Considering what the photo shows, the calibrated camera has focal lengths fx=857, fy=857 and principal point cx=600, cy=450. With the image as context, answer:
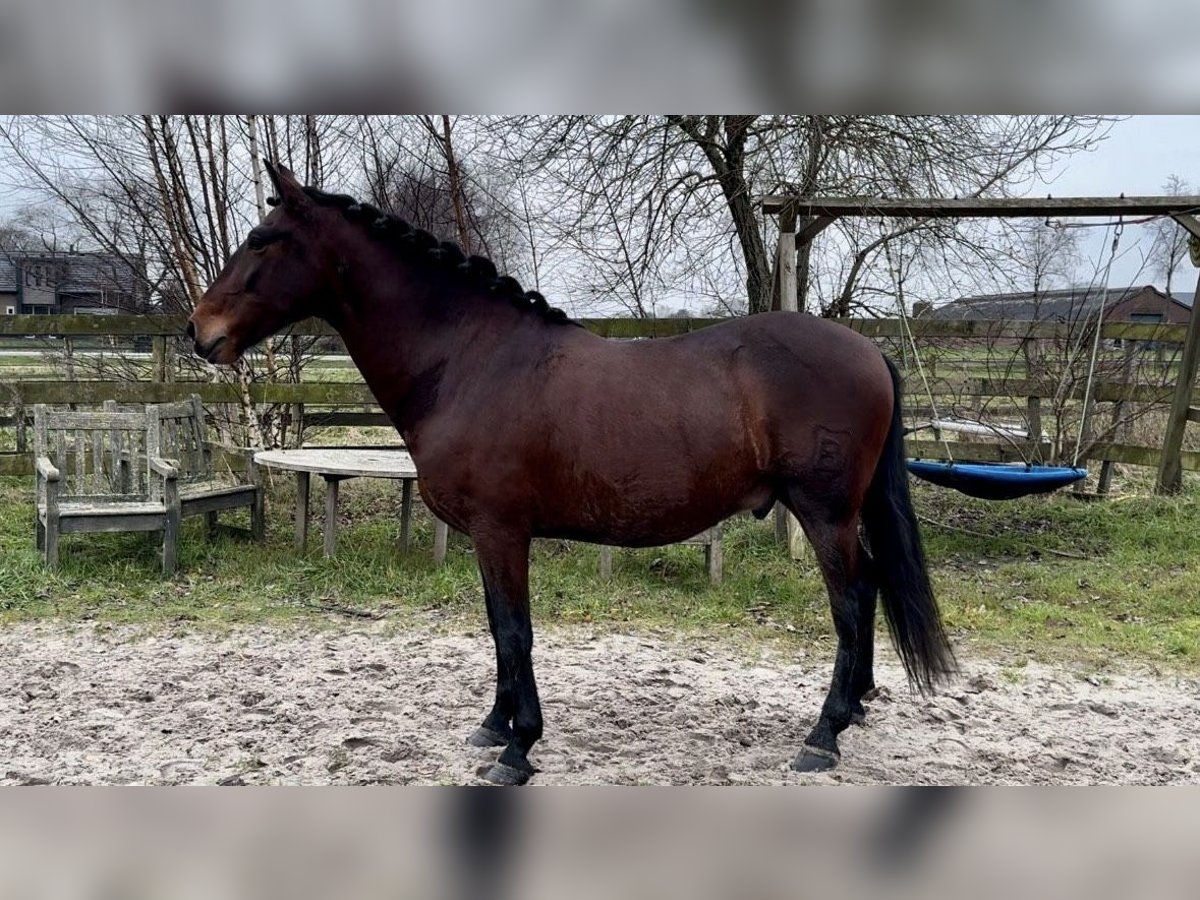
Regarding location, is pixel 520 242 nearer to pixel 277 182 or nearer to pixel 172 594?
pixel 172 594

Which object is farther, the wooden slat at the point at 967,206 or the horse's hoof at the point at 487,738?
the wooden slat at the point at 967,206

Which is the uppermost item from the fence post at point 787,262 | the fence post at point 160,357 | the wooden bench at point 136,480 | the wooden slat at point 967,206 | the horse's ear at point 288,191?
the wooden slat at point 967,206

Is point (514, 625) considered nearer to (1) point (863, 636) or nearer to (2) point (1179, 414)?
(1) point (863, 636)

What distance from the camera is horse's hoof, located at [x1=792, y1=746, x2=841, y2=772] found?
123 inches

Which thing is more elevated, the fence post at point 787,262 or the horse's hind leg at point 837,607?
the fence post at point 787,262

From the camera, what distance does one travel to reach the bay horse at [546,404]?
2936mm

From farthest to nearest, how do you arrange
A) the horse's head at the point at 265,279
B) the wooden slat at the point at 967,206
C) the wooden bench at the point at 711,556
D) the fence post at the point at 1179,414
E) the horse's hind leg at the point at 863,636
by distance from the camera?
the fence post at the point at 1179,414 < the wooden bench at the point at 711,556 < the wooden slat at the point at 967,206 < the horse's hind leg at the point at 863,636 < the horse's head at the point at 265,279

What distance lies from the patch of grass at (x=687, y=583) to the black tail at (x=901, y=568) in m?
1.45

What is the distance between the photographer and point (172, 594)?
5.29m

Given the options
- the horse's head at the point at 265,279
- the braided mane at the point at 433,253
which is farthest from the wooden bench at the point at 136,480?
the braided mane at the point at 433,253

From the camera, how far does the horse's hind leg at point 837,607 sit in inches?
120

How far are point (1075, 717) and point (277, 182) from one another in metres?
3.83
